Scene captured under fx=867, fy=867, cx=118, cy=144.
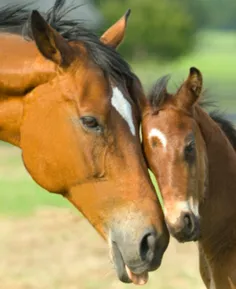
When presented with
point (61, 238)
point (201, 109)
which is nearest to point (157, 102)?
point (201, 109)

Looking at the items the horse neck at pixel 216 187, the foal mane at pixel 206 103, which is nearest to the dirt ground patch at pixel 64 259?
the horse neck at pixel 216 187

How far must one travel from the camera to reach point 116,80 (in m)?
3.77

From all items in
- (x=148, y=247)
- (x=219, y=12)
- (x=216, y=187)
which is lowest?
(x=219, y=12)

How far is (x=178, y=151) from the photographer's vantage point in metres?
5.36

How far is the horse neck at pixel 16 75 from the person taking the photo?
12.6 feet

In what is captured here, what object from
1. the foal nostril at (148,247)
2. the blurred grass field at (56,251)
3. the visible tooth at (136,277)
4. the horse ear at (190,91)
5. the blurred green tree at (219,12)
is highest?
the foal nostril at (148,247)

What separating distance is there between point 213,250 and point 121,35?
6.22 feet

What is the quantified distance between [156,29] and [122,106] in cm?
3368

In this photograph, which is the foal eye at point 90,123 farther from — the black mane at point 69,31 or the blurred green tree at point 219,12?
the blurred green tree at point 219,12

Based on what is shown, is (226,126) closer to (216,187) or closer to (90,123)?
(216,187)

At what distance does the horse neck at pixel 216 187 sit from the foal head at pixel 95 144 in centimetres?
187

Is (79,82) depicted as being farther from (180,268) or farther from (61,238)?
(61,238)

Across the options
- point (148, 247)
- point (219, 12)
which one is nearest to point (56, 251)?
point (148, 247)

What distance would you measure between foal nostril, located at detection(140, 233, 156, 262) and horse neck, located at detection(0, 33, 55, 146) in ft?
2.74
